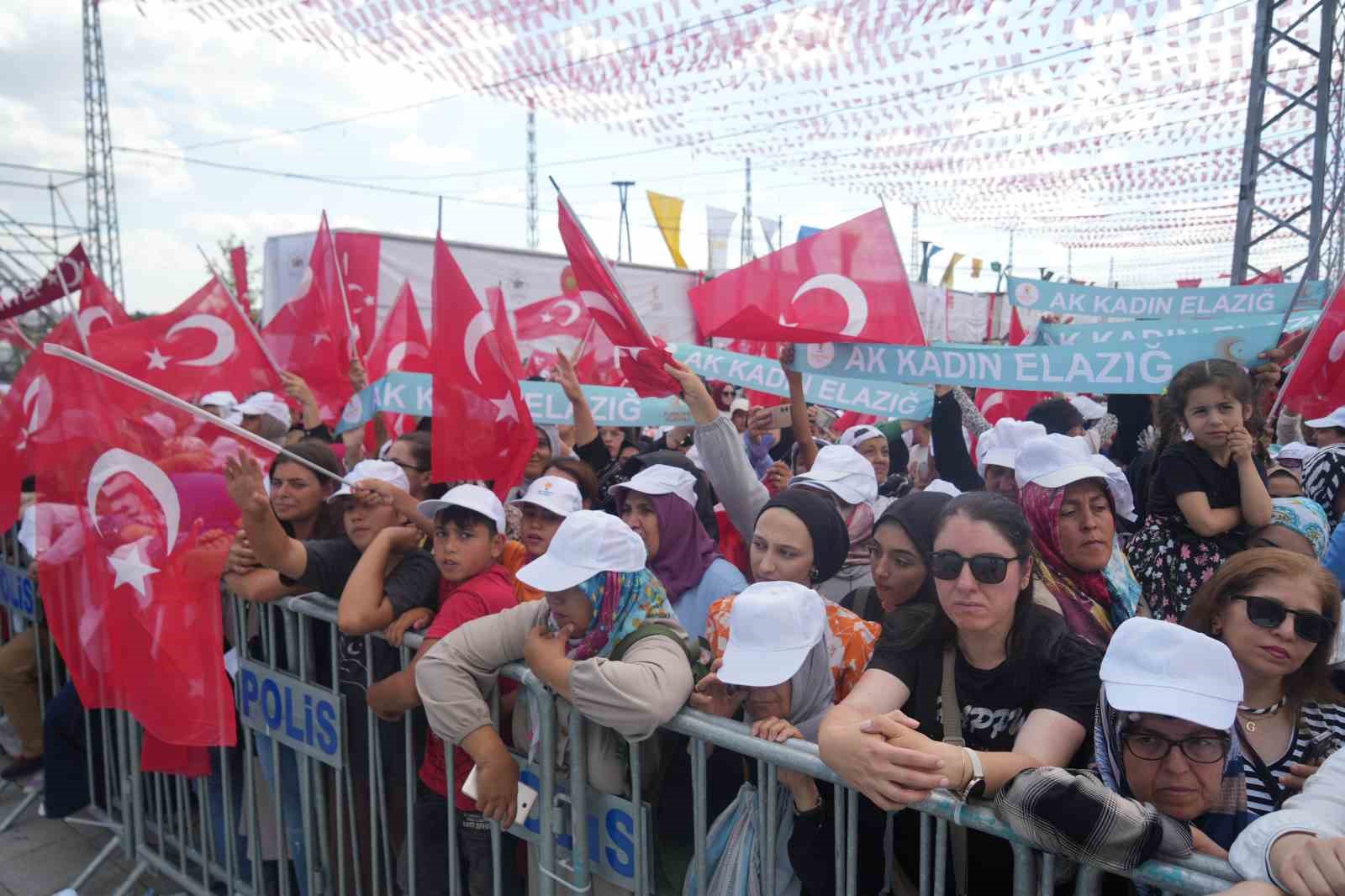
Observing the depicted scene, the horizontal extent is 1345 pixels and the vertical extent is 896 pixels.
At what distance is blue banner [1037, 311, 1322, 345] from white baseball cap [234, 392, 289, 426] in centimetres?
454

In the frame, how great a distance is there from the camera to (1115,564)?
286 cm

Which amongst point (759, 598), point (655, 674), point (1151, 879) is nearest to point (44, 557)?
point (655, 674)

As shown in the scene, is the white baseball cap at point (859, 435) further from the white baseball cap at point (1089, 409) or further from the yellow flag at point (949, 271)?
the yellow flag at point (949, 271)

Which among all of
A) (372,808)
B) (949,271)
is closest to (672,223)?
(949,271)

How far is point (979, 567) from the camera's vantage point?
2.04 metres

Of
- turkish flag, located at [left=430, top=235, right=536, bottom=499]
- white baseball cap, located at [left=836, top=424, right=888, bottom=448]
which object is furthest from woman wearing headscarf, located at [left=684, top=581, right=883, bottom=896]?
white baseball cap, located at [left=836, top=424, right=888, bottom=448]

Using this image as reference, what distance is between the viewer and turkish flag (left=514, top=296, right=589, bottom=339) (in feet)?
23.5

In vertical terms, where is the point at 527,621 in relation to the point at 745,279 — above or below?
below

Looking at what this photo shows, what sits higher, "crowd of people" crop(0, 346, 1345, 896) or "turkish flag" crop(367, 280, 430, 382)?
"turkish flag" crop(367, 280, 430, 382)

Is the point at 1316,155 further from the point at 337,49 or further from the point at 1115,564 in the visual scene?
the point at 337,49

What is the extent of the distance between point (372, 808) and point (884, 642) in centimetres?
183

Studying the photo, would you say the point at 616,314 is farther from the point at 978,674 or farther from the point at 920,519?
the point at 978,674

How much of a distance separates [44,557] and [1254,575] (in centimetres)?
407

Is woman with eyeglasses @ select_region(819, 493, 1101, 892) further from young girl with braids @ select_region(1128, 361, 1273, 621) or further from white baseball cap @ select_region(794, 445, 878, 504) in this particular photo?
young girl with braids @ select_region(1128, 361, 1273, 621)
